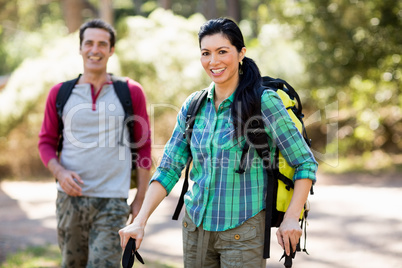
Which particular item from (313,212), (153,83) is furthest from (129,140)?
(153,83)

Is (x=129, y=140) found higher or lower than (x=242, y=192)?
higher

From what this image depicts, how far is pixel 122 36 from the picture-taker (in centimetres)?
1377

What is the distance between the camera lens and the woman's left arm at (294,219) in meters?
2.39

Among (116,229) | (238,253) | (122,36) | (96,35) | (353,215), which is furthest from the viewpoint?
(122,36)

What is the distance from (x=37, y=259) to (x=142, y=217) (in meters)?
3.78

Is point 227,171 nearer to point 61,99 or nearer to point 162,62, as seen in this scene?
point 61,99

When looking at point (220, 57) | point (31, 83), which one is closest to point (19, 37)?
point (31, 83)

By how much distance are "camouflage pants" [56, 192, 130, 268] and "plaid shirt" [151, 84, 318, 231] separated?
124 cm

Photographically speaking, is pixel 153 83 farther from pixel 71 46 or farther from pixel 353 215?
pixel 353 215

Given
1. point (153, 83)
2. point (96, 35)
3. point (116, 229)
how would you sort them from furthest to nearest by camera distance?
1. point (153, 83)
2. point (96, 35)
3. point (116, 229)

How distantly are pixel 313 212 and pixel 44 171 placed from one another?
651 cm

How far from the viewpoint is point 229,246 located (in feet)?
8.48

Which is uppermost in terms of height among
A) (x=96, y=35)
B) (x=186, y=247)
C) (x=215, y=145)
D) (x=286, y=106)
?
(x=96, y=35)

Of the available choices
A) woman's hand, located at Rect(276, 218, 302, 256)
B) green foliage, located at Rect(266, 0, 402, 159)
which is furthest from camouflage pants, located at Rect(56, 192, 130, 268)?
green foliage, located at Rect(266, 0, 402, 159)
